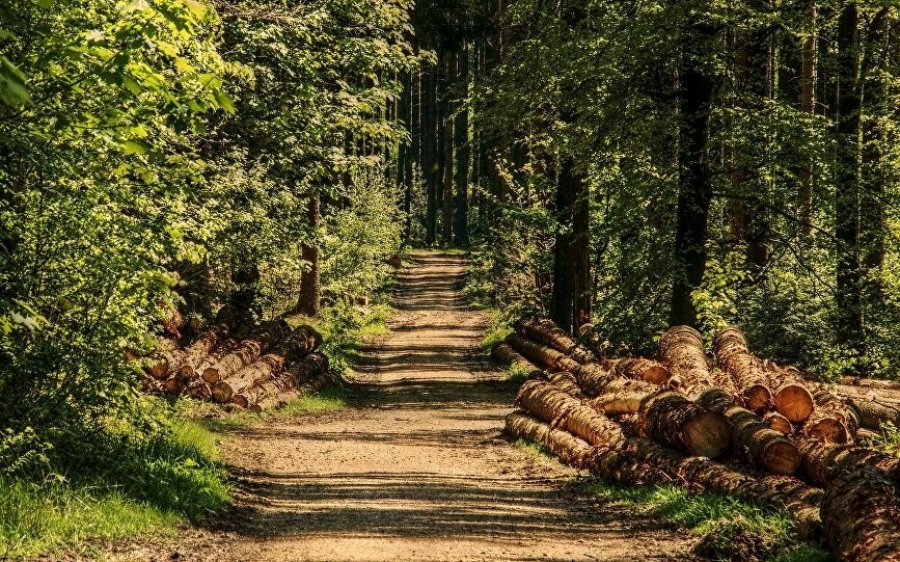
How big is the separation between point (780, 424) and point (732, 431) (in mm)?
509

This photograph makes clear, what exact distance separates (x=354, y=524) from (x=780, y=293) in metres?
11.1

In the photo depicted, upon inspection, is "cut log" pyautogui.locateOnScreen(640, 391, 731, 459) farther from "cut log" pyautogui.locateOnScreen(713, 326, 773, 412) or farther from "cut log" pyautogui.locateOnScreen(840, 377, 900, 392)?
"cut log" pyautogui.locateOnScreen(840, 377, 900, 392)

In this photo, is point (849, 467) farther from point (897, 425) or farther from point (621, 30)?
point (621, 30)

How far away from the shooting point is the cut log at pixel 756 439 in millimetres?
8594

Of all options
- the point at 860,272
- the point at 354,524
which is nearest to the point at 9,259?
the point at 354,524

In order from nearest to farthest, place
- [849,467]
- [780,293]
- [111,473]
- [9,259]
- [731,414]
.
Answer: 1. [849,467]
2. [9,259]
3. [111,473]
4. [731,414]
5. [780,293]

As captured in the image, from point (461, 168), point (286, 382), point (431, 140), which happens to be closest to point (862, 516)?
point (286, 382)

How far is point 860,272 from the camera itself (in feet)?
52.0

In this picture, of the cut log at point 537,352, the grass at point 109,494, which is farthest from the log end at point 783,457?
the cut log at point 537,352

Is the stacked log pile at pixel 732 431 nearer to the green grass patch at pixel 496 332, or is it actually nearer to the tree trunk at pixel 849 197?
the tree trunk at pixel 849 197

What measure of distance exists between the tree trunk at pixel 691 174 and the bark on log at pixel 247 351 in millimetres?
7643

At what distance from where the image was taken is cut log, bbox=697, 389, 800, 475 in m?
8.59

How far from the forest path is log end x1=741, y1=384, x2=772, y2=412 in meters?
1.91

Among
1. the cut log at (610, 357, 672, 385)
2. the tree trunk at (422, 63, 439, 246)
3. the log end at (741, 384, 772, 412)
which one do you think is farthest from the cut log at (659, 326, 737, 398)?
the tree trunk at (422, 63, 439, 246)
